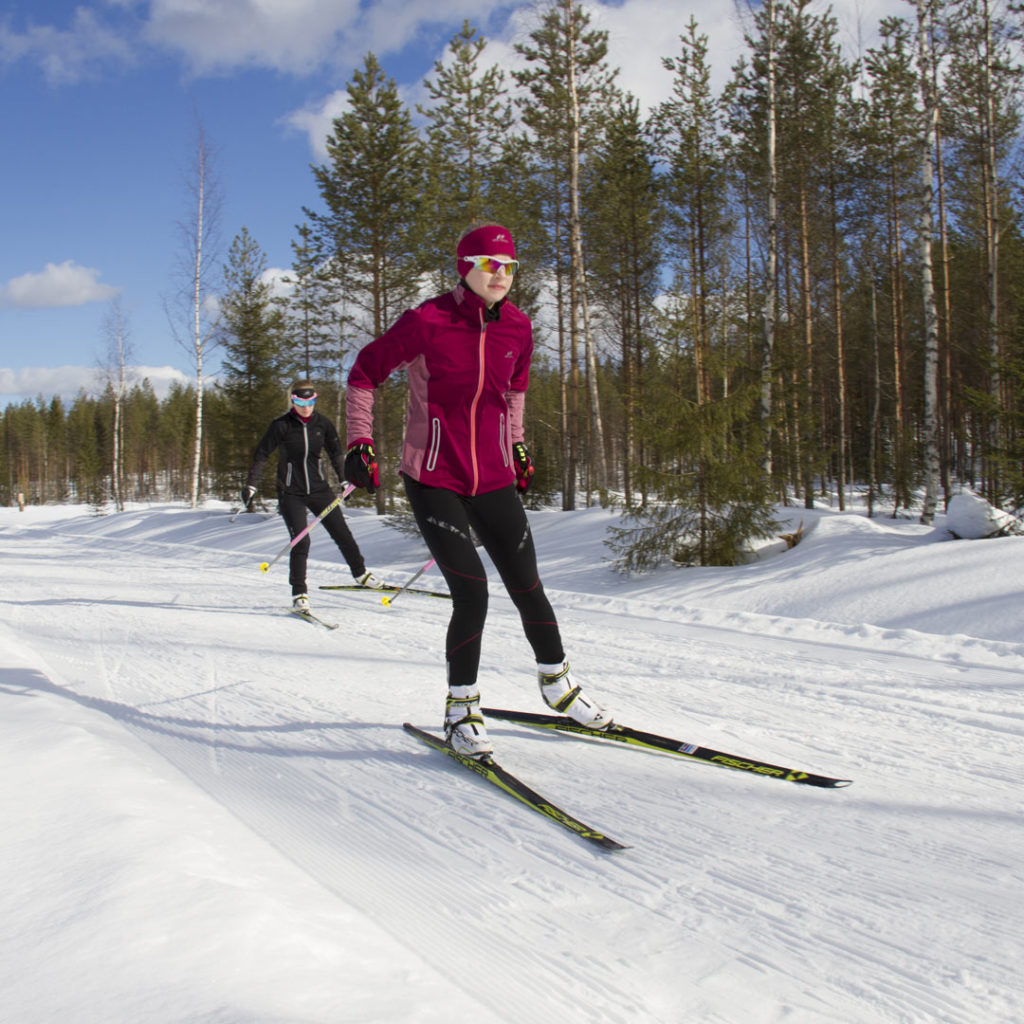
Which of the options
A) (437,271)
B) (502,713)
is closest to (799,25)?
(437,271)

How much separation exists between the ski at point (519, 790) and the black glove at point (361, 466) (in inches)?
44.0

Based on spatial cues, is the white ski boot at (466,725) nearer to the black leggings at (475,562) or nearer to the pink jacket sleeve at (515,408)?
the black leggings at (475,562)

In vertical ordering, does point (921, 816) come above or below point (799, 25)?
below

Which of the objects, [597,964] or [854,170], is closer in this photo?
[597,964]

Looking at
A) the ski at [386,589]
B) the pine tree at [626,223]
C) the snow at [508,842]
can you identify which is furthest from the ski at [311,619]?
the pine tree at [626,223]

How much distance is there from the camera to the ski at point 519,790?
222 centimetres

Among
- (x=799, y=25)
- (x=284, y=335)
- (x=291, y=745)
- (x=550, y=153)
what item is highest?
(x=799, y=25)

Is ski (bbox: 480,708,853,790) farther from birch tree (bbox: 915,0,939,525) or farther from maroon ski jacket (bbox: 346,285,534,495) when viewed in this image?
birch tree (bbox: 915,0,939,525)

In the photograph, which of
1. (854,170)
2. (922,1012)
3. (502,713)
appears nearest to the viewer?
(922,1012)

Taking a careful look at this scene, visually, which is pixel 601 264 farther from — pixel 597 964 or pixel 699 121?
pixel 597 964

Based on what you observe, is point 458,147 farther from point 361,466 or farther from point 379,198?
point 361,466

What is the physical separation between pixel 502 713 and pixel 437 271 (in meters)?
18.1

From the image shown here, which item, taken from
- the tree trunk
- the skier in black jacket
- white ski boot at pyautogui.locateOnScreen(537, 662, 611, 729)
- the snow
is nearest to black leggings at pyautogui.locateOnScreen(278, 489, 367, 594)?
the skier in black jacket

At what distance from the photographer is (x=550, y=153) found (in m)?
19.1
